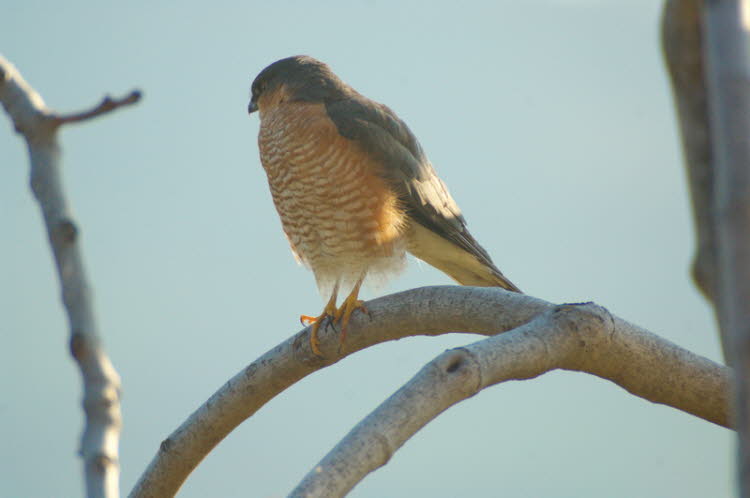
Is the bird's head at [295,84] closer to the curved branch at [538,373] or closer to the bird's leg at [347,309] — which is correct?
the bird's leg at [347,309]

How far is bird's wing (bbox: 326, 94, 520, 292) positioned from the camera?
17.4 ft

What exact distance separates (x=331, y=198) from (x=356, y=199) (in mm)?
148

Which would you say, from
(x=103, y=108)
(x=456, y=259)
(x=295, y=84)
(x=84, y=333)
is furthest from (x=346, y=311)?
(x=84, y=333)

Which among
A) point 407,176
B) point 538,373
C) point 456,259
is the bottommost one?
point 538,373

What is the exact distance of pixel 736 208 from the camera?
2.97 feet

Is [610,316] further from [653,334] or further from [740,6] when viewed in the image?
[740,6]

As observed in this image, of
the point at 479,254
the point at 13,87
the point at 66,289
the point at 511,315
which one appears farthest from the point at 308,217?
the point at 66,289

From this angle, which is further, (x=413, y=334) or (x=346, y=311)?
(x=346, y=311)

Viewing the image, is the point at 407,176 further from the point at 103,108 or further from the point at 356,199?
the point at 103,108

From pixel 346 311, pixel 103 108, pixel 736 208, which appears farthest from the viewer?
pixel 346 311

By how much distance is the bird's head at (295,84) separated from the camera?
5.80 meters

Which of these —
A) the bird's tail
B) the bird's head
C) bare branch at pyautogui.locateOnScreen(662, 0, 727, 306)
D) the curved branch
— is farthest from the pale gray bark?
the bird's head

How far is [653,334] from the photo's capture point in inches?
122

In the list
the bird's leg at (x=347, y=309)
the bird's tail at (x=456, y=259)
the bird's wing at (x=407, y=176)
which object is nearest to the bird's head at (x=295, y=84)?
the bird's wing at (x=407, y=176)
